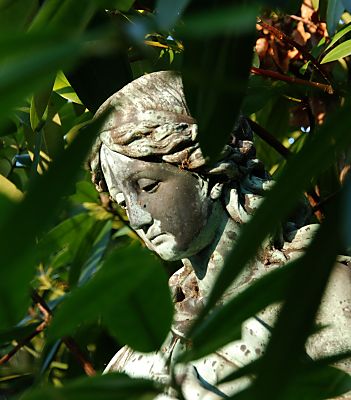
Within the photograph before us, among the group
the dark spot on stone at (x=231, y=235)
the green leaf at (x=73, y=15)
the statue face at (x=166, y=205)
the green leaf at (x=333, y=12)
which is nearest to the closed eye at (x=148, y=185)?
the statue face at (x=166, y=205)

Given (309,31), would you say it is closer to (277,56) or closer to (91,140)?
(277,56)

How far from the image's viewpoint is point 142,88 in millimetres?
1655

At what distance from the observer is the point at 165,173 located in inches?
64.1

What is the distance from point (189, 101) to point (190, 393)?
1.92ft

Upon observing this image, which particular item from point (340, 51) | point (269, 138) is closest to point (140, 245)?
point (340, 51)

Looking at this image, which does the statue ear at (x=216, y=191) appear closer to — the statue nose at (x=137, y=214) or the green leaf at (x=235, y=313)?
the statue nose at (x=137, y=214)

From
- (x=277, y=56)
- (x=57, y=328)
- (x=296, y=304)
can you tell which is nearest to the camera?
(x=296, y=304)

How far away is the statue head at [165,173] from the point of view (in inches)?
63.1

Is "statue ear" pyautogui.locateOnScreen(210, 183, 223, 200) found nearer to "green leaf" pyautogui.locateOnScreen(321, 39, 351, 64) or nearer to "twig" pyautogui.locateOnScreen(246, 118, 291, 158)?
"green leaf" pyautogui.locateOnScreen(321, 39, 351, 64)

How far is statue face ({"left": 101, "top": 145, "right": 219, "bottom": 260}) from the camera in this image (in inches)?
62.8

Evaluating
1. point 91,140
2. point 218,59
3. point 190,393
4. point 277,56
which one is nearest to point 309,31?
point 277,56

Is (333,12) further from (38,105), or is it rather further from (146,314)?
(146,314)

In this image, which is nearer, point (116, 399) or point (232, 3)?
point (116, 399)

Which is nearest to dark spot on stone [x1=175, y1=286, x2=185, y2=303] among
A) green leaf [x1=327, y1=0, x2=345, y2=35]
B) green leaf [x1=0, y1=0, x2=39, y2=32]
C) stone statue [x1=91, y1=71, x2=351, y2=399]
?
stone statue [x1=91, y1=71, x2=351, y2=399]
